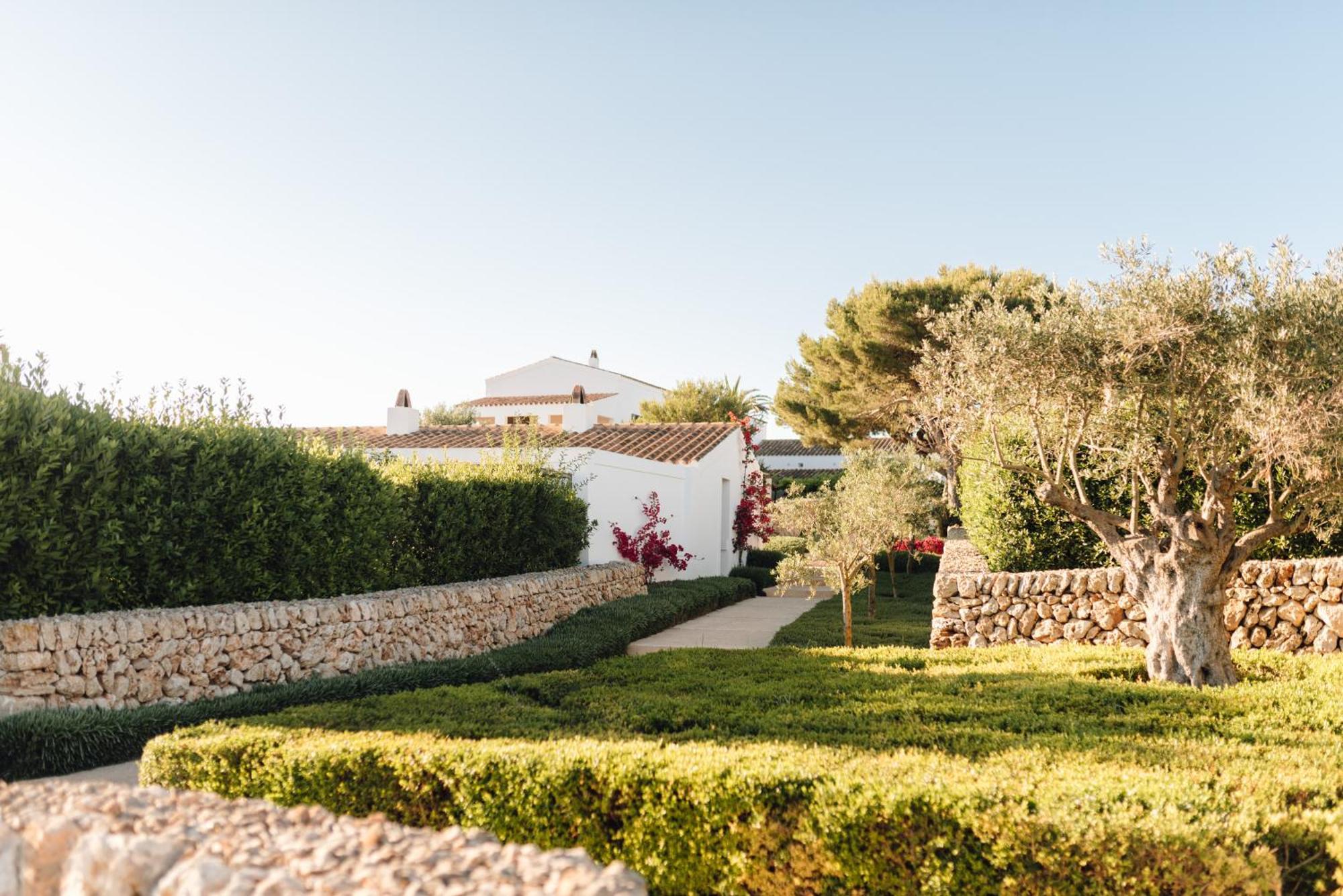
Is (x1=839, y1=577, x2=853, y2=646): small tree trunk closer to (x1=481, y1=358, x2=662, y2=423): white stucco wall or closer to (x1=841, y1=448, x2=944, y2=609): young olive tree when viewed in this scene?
(x1=841, y1=448, x2=944, y2=609): young olive tree

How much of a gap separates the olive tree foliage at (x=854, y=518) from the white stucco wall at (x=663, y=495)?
10.7ft

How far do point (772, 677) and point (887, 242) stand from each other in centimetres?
1044

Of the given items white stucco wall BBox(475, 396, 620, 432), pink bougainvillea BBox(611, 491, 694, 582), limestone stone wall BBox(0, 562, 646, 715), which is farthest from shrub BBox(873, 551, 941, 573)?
white stucco wall BBox(475, 396, 620, 432)

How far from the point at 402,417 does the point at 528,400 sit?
2733 centimetres

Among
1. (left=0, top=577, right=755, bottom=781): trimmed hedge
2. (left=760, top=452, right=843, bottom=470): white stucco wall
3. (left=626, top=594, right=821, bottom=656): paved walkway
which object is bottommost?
(left=626, top=594, right=821, bottom=656): paved walkway

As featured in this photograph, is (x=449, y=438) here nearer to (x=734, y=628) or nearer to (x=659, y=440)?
(x=659, y=440)

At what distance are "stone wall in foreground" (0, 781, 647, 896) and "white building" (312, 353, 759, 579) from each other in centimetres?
1271

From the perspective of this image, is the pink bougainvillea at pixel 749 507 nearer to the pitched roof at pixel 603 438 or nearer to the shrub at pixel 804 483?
the pitched roof at pixel 603 438

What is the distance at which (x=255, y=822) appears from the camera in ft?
10.7

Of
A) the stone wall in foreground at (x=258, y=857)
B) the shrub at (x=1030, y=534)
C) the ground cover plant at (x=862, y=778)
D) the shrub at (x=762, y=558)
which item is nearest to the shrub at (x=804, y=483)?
the shrub at (x=762, y=558)

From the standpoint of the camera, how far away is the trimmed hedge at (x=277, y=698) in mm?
6602

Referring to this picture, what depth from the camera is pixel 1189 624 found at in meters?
7.94

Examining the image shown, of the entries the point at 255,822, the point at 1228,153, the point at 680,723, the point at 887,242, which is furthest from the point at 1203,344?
the point at 887,242

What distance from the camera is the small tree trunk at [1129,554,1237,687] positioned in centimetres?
789
